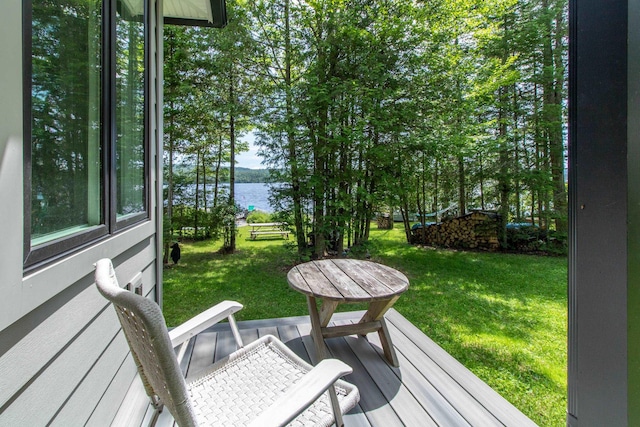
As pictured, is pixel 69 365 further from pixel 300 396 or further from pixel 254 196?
pixel 254 196

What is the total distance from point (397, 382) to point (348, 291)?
626mm

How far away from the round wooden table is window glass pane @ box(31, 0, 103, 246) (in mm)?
1162

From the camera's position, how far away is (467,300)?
4102 millimetres

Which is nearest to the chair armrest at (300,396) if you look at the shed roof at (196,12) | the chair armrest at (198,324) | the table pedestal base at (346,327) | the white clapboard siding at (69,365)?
the white clapboard siding at (69,365)

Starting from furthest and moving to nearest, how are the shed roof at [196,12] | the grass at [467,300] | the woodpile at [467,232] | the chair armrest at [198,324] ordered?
1. the woodpile at [467,232]
2. the shed roof at [196,12]
3. the grass at [467,300]
4. the chair armrest at [198,324]

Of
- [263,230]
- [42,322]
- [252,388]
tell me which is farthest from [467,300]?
[263,230]

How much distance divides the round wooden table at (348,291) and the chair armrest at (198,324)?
46 cm

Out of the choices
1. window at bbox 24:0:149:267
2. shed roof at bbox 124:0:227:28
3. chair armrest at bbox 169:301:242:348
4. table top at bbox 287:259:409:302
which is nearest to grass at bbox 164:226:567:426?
table top at bbox 287:259:409:302

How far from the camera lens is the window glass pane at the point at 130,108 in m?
1.49

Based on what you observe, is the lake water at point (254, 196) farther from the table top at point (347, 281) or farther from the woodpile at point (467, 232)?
the woodpile at point (467, 232)

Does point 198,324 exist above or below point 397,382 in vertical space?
above

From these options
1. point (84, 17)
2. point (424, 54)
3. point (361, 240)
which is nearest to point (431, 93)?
point (424, 54)

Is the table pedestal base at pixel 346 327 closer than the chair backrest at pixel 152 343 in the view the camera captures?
No

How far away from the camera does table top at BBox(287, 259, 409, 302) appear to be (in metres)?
1.75
